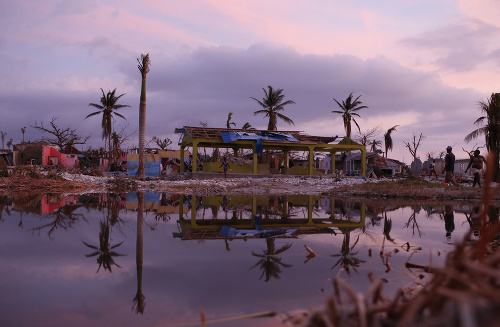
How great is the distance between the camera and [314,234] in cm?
615

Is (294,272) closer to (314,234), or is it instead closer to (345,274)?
(345,274)

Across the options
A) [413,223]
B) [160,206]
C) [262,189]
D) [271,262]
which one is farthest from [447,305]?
[262,189]

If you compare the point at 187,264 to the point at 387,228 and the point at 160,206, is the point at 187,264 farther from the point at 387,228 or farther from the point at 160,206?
the point at 160,206

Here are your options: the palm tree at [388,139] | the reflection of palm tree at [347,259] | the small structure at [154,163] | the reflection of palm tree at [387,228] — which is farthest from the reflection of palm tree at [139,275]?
the palm tree at [388,139]

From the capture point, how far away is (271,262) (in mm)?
4164

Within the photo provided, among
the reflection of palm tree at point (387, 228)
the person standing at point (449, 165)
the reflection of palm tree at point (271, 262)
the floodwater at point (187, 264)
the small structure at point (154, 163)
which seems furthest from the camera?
the small structure at point (154, 163)

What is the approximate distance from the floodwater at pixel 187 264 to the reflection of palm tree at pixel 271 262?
0.04 feet

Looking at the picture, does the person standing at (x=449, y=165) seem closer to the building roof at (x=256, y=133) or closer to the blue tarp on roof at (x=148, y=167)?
the building roof at (x=256, y=133)

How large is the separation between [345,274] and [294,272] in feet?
1.61

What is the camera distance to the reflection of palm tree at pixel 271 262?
3.75 m

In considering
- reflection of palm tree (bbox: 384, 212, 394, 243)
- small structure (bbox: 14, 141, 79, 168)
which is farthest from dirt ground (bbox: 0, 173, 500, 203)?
small structure (bbox: 14, 141, 79, 168)

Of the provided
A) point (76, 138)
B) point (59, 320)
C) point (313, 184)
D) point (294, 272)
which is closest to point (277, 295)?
point (294, 272)

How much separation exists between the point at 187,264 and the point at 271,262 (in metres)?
0.91

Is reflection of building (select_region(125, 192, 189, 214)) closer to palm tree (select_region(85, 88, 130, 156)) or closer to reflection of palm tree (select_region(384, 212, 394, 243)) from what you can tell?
reflection of palm tree (select_region(384, 212, 394, 243))
